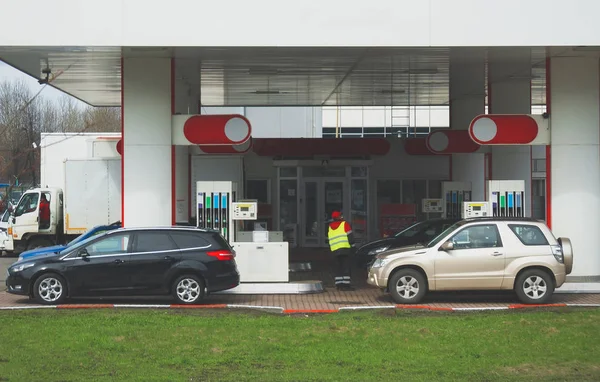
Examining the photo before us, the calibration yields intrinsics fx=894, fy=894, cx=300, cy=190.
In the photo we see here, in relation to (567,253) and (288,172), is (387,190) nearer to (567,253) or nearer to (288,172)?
(288,172)

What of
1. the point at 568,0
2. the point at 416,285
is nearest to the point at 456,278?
the point at 416,285

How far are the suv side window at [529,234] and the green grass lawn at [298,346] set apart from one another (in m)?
1.99

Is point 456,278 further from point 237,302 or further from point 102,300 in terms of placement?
point 102,300

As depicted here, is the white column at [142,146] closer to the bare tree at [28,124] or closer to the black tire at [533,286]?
the black tire at [533,286]

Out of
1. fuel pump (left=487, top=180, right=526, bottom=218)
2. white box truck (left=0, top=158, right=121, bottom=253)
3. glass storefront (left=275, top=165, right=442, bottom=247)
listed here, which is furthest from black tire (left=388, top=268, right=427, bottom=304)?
glass storefront (left=275, top=165, right=442, bottom=247)

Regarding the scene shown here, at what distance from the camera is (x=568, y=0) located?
56.0ft

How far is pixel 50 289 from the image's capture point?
52.6 ft

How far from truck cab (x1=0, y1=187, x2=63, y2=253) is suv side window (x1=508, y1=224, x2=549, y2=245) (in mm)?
16939

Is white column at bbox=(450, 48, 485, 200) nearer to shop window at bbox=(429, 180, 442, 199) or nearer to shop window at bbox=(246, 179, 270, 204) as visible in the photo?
shop window at bbox=(429, 180, 442, 199)

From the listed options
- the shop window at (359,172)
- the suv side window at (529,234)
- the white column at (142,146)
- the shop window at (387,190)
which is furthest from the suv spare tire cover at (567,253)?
the shop window at (387,190)

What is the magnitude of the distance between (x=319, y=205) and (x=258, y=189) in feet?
7.45

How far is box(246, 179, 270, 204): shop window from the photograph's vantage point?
3139 cm

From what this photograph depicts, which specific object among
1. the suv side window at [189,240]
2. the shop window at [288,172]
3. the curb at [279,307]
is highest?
the shop window at [288,172]

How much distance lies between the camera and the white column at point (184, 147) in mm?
23750
